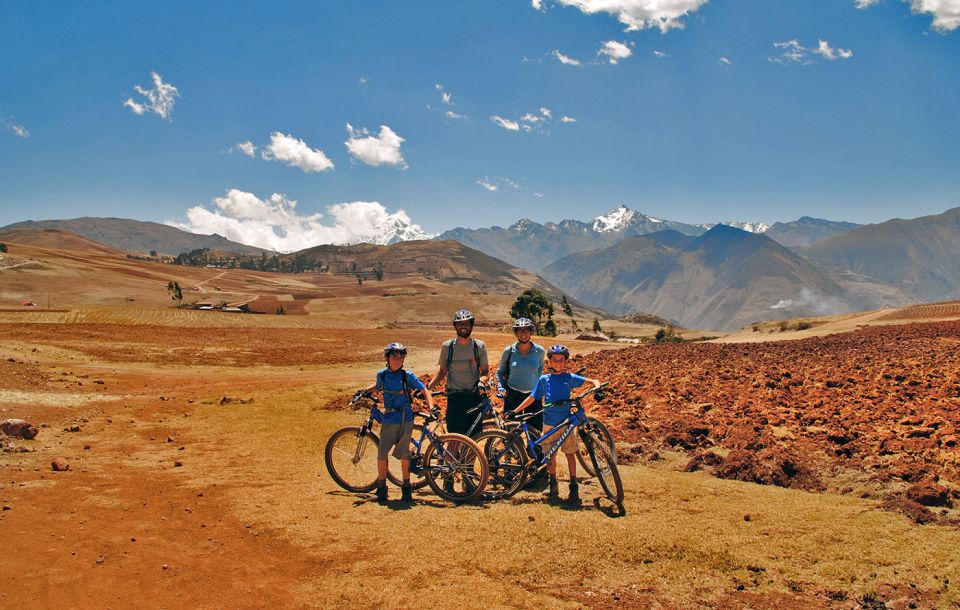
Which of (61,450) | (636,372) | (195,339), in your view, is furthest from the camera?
(195,339)

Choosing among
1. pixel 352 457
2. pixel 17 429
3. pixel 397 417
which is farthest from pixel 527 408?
pixel 17 429

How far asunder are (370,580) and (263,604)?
3.53 feet

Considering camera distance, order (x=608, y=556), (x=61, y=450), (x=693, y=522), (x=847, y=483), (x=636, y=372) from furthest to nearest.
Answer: (x=636, y=372) < (x=61, y=450) < (x=847, y=483) < (x=693, y=522) < (x=608, y=556)

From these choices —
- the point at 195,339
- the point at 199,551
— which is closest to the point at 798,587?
the point at 199,551

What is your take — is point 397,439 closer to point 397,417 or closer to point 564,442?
point 397,417

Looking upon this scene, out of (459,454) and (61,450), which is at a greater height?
(459,454)

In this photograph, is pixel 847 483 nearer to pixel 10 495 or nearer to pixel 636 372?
pixel 636 372

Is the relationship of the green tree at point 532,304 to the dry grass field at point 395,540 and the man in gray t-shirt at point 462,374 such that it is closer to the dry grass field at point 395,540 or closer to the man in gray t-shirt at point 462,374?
the dry grass field at point 395,540

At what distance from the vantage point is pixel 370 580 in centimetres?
580

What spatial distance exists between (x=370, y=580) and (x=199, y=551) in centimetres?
232

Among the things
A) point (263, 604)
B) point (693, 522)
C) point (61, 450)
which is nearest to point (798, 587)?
point (693, 522)

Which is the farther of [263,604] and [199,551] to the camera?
[199,551]

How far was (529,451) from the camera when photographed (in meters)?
8.64

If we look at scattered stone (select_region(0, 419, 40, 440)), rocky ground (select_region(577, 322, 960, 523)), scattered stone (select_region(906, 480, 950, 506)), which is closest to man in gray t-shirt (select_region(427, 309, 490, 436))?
rocky ground (select_region(577, 322, 960, 523))
